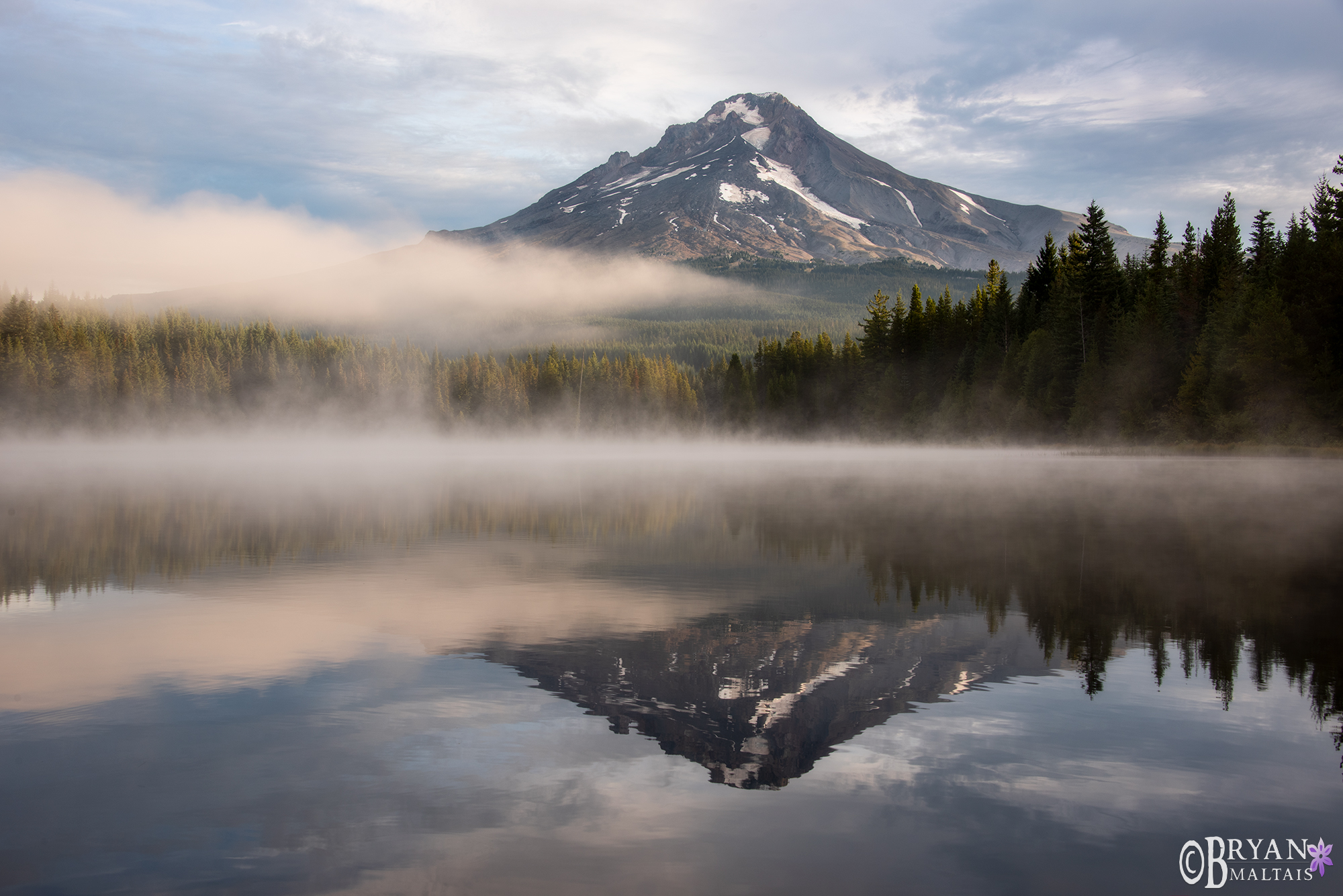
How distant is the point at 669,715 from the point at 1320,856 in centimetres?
497

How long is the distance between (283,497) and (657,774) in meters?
29.7

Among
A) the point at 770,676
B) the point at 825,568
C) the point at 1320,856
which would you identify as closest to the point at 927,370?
the point at 825,568

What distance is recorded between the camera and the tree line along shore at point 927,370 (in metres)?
Result: 51.2

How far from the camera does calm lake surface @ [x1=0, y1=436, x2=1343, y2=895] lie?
585 cm

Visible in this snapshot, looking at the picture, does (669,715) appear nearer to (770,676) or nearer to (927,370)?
(770,676)

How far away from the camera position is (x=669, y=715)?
27.7ft

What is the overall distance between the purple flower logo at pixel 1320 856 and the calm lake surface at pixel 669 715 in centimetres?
6

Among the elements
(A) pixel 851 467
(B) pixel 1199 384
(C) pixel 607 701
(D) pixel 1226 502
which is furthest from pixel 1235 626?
(B) pixel 1199 384

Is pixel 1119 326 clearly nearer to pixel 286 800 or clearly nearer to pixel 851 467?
pixel 851 467

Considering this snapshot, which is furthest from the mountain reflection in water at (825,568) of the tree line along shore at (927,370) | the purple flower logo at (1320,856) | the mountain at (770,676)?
the tree line along shore at (927,370)

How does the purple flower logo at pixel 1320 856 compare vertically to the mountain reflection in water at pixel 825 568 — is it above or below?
above

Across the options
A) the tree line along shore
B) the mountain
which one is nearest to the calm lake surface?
the mountain

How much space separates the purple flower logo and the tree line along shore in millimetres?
51526

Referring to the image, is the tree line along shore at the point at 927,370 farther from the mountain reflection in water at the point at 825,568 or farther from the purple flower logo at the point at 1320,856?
the purple flower logo at the point at 1320,856
